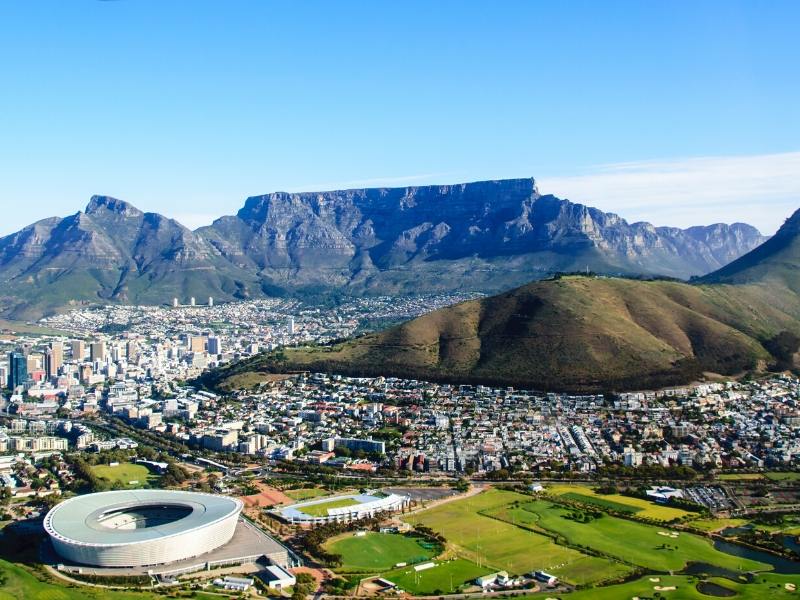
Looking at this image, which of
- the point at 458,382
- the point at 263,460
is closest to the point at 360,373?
the point at 458,382

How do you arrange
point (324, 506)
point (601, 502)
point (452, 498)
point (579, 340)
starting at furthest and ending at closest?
point (579, 340) → point (452, 498) → point (601, 502) → point (324, 506)

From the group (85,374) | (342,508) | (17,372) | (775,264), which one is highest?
(775,264)

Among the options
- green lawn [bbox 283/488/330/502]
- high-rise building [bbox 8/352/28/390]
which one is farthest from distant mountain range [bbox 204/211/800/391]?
green lawn [bbox 283/488/330/502]

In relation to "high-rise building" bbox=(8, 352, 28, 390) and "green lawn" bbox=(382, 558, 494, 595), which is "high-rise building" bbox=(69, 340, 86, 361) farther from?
"green lawn" bbox=(382, 558, 494, 595)

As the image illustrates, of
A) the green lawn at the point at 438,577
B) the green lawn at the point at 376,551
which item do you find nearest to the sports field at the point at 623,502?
the green lawn at the point at 376,551

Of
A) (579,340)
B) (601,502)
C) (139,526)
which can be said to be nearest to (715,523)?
(601,502)

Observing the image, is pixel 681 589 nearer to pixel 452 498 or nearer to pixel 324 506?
pixel 452 498
